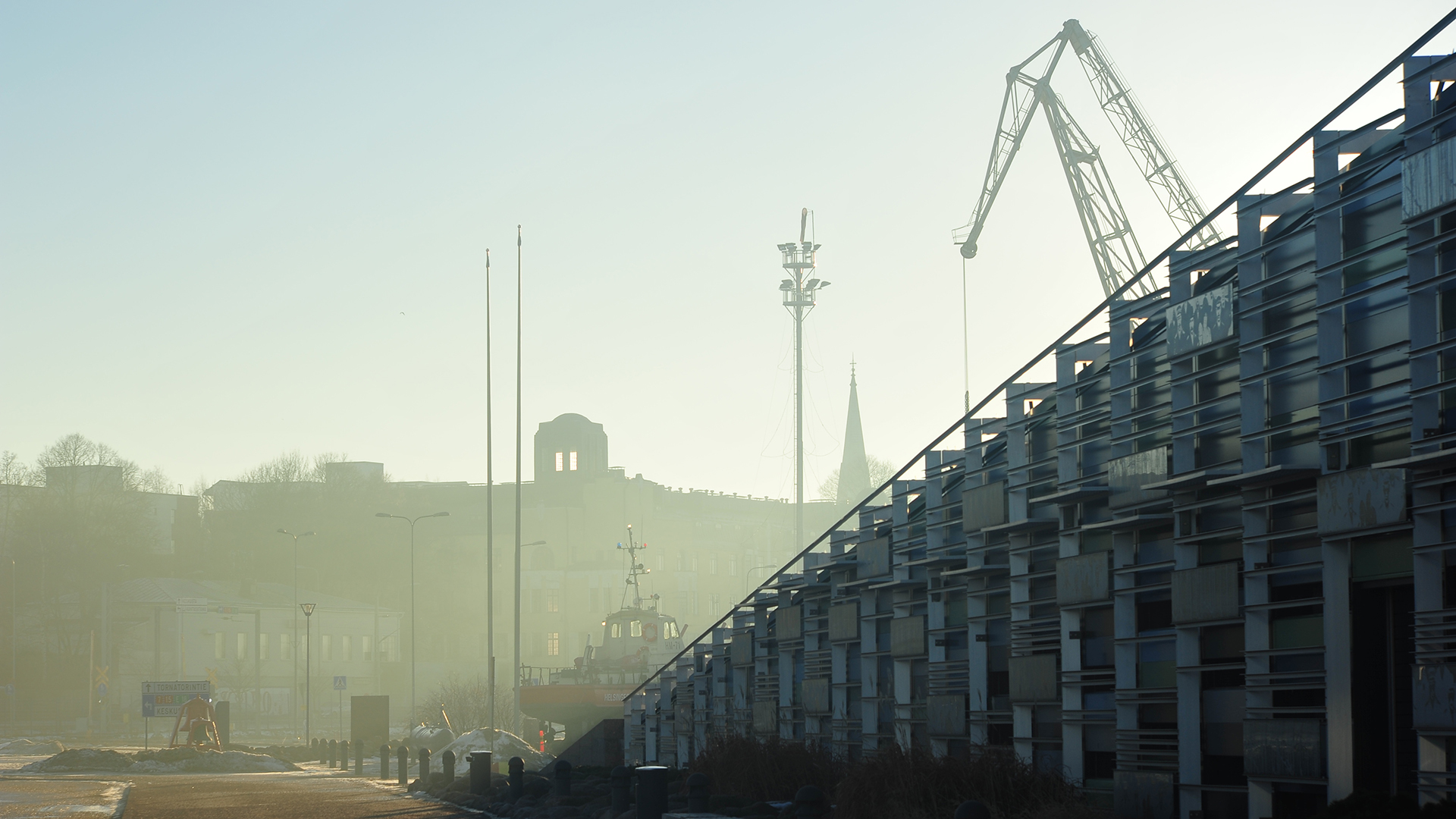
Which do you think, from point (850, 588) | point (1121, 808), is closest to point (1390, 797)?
point (1121, 808)

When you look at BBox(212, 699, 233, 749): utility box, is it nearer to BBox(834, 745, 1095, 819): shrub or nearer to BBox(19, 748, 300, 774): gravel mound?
BBox(19, 748, 300, 774): gravel mound

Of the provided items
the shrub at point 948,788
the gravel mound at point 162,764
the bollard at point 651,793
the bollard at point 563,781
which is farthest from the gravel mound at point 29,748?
the shrub at point 948,788

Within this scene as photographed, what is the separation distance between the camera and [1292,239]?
11.9m

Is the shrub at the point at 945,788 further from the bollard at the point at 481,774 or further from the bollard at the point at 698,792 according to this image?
the bollard at the point at 481,774

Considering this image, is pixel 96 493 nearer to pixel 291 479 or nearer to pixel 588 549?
pixel 291 479

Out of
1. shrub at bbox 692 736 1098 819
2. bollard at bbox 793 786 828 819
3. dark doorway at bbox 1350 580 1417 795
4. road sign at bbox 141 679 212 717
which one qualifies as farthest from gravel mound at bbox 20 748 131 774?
dark doorway at bbox 1350 580 1417 795

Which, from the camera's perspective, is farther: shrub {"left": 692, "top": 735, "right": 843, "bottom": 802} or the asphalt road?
the asphalt road

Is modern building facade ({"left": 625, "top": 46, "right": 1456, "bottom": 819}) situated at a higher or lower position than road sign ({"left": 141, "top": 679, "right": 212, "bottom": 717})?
higher

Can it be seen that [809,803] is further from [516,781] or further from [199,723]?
[199,723]

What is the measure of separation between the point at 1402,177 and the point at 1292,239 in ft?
4.83

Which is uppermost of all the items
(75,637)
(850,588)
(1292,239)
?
(1292,239)

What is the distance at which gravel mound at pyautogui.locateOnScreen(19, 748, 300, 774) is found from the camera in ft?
121

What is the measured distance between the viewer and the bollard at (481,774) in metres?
23.4

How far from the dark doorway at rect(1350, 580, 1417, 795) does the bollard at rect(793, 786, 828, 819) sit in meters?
5.00
